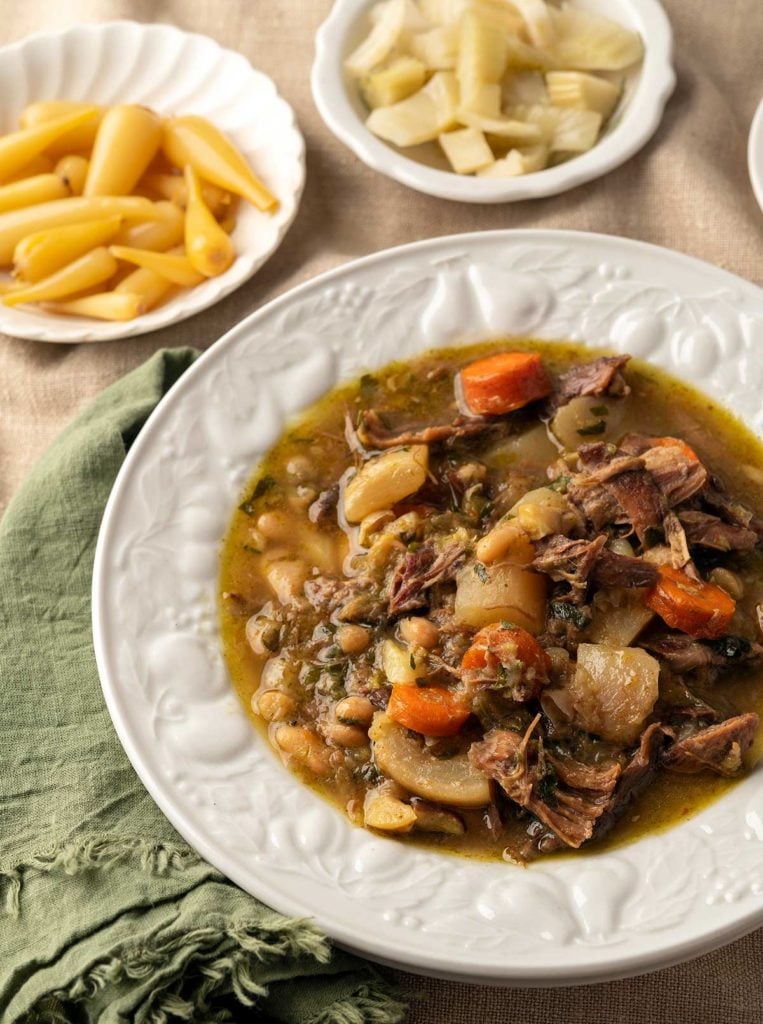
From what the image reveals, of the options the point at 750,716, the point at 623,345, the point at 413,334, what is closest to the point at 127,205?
the point at 413,334

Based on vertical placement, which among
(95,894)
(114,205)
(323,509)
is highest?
(114,205)

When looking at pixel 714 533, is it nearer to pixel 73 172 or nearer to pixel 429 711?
pixel 429 711

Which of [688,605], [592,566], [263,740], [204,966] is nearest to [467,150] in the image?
[592,566]

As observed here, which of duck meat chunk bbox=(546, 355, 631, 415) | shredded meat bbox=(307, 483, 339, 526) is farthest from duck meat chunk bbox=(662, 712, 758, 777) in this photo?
shredded meat bbox=(307, 483, 339, 526)

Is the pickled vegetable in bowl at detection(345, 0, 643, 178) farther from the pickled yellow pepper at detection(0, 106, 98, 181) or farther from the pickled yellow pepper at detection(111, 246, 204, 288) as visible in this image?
the pickled yellow pepper at detection(0, 106, 98, 181)

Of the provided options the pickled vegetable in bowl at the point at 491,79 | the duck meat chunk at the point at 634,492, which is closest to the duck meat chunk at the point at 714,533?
the duck meat chunk at the point at 634,492

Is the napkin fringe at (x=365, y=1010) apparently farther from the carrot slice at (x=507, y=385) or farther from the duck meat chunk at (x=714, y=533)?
the carrot slice at (x=507, y=385)
